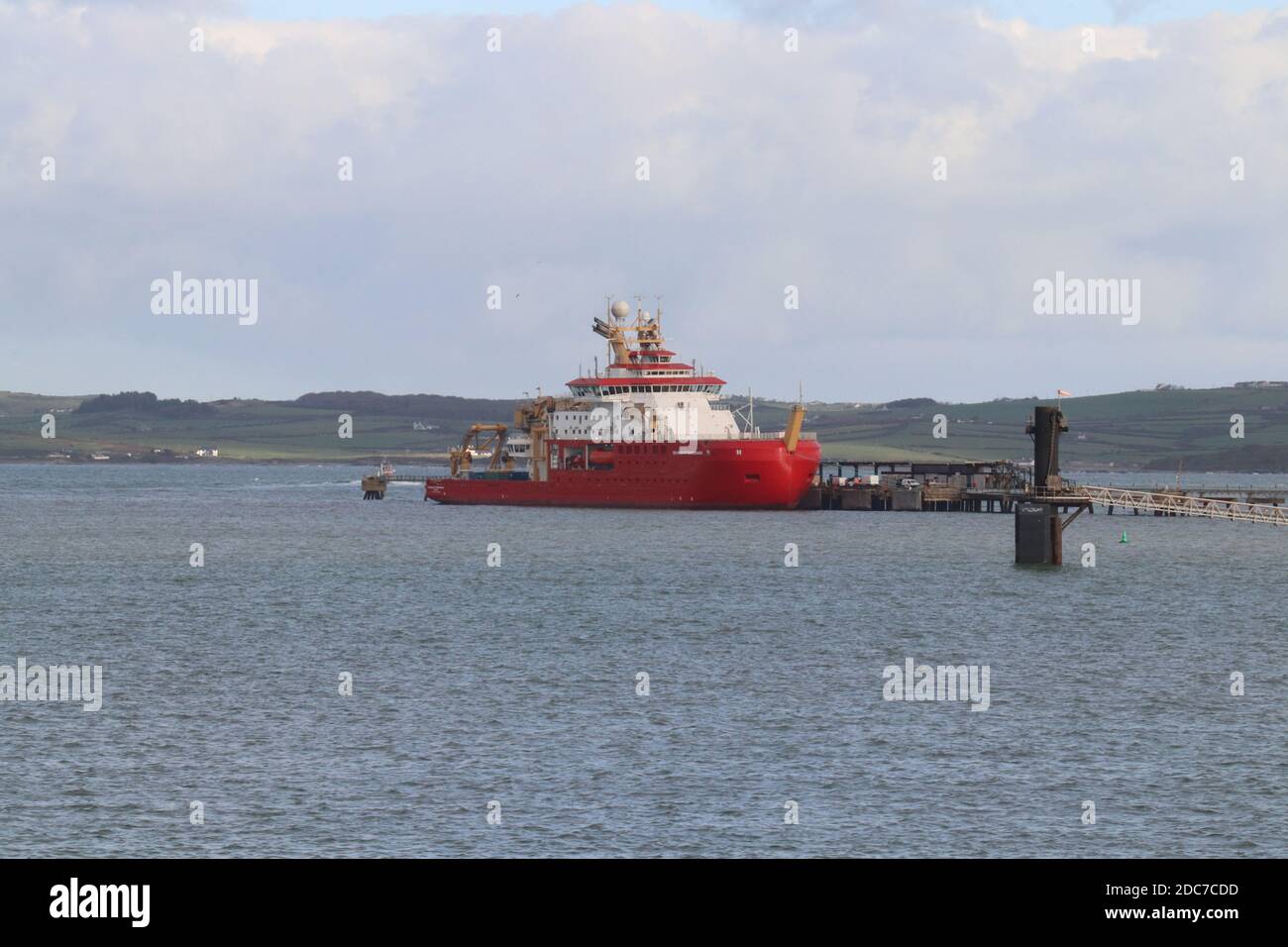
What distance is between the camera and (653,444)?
4286 inches

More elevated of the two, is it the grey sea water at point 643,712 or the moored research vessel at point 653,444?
the moored research vessel at point 653,444

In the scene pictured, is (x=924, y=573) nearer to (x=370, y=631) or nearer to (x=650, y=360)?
(x=370, y=631)

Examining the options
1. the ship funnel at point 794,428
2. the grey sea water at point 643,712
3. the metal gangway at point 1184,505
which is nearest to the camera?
the grey sea water at point 643,712

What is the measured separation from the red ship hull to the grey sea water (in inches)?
1180

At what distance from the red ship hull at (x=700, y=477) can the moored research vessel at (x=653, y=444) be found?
65 mm

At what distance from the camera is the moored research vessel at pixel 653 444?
349 feet

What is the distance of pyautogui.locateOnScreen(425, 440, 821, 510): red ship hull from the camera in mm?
105812

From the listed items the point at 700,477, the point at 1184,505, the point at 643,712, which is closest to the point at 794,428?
the point at 700,477

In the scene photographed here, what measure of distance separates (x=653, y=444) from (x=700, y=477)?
4.53 m

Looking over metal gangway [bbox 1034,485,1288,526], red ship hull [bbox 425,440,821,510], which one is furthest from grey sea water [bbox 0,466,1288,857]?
red ship hull [bbox 425,440,821,510]

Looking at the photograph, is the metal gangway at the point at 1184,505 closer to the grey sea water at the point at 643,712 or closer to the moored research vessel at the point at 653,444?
the grey sea water at the point at 643,712

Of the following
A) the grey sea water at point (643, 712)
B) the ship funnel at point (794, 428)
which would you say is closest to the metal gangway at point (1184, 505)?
the grey sea water at point (643, 712)

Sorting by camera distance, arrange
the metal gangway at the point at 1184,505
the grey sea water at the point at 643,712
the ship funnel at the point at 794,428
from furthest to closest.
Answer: the ship funnel at the point at 794,428 < the metal gangway at the point at 1184,505 < the grey sea water at the point at 643,712

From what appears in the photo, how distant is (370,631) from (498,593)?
1215 cm
